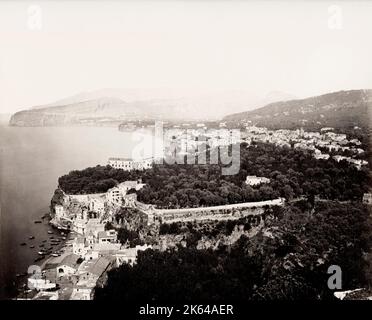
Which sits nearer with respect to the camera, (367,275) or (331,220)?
(367,275)

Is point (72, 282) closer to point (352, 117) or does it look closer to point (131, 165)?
point (131, 165)

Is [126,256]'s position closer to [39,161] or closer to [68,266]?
[68,266]

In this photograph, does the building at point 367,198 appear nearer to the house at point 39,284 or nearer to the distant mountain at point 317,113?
the distant mountain at point 317,113

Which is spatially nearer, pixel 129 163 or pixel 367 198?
pixel 367 198

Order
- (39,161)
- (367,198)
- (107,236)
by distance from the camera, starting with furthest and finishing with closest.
→ 1. (39,161)
2. (107,236)
3. (367,198)

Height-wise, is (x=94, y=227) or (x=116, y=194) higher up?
(x=116, y=194)

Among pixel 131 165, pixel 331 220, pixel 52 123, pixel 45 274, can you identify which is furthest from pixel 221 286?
pixel 52 123

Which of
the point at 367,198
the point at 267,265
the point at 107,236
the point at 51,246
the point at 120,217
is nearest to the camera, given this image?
the point at 267,265

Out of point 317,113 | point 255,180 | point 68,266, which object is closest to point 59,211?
point 68,266
